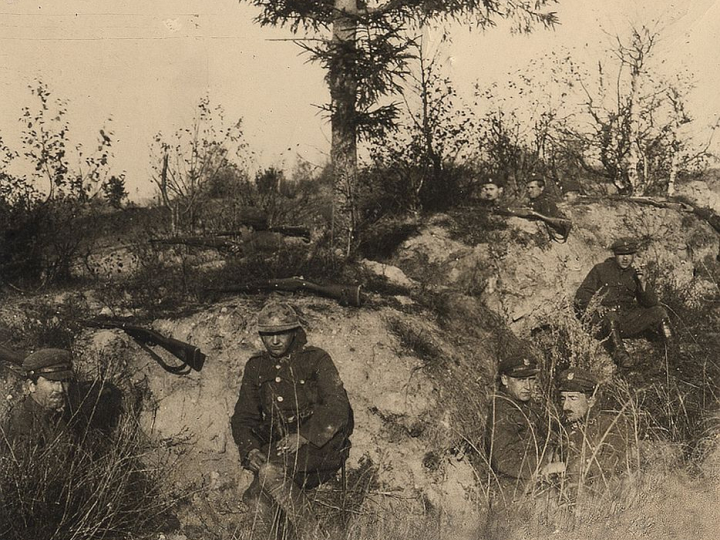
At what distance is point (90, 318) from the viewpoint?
609 centimetres

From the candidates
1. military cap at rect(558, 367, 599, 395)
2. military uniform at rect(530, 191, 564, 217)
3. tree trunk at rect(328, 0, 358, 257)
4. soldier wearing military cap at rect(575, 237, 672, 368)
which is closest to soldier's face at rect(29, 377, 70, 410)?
military cap at rect(558, 367, 599, 395)

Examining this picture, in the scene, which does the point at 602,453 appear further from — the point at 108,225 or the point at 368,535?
the point at 108,225

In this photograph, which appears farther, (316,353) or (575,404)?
(316,353)

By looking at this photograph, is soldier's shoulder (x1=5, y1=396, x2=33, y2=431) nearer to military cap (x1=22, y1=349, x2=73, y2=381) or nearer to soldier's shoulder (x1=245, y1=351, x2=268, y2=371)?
military cap (x1=22, y1=349, x2=73, y2=381)

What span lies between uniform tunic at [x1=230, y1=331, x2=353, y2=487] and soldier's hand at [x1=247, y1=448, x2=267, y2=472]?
66 millimetres

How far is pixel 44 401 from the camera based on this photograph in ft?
14.3

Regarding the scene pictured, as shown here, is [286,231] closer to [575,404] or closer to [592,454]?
[575,404]

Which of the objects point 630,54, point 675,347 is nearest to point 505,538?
point 675,347

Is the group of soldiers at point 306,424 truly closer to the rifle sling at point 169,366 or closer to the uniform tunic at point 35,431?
the uniform tunic at point 35,431

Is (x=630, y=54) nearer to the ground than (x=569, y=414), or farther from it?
farther from it

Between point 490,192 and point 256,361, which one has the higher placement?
point 490,192

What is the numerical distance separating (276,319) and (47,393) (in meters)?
1.64

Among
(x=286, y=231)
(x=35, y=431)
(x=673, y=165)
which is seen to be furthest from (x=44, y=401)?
(x=673, y=165)

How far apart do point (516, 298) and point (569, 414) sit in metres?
4.26
